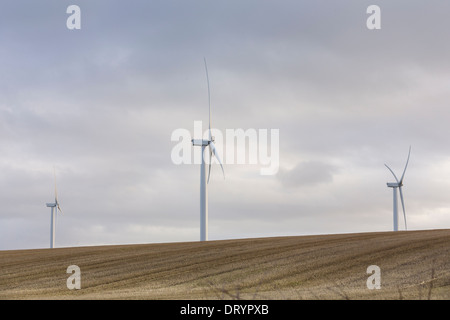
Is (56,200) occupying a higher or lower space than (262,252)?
higher

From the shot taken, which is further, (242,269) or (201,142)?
(201,142)

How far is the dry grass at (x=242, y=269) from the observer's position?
2283 centimetres

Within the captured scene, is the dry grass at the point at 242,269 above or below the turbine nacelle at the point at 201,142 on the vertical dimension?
below

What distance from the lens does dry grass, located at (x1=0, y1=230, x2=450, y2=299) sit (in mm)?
22828

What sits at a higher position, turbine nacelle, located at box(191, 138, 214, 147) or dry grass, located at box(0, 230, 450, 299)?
turbine nacelle, located at box(191, 138, 214, 147)

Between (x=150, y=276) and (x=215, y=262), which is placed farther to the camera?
(x=215, y=262)

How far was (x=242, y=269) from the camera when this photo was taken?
29.3 metres

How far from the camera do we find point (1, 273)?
3509cm

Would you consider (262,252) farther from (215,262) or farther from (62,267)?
(62,267)

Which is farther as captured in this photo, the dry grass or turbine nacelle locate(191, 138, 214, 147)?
turbine nacelle locate(191, 138, 214, 147)

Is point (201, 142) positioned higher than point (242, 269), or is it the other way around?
point (201, 142)
